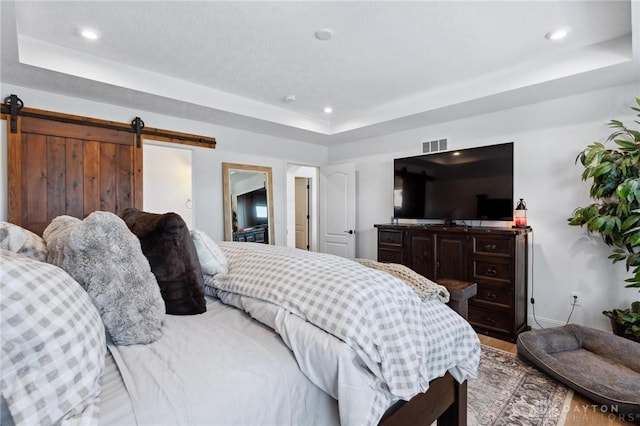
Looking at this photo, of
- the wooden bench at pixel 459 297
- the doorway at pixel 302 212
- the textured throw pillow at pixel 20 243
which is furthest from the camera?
the doorway at pixel 302 212

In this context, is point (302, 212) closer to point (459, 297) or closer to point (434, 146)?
point (434, 146)

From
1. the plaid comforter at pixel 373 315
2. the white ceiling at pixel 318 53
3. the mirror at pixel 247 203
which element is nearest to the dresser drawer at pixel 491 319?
the plaid comforter at pixel 373 315

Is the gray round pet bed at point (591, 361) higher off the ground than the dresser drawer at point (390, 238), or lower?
lower

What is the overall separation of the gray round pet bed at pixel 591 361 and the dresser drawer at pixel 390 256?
1485mm

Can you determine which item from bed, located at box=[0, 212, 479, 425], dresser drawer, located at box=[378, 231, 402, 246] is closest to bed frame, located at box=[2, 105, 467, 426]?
bed, located at box=[0, 212, 479, 425]

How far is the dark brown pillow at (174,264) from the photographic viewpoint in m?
1.30

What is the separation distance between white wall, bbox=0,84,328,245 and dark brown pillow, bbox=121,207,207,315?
7.97 ft

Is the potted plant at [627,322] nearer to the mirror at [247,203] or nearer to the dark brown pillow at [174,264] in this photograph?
the dark brown pillow at [174,264]

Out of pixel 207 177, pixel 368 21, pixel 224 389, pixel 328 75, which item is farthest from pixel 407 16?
pixel 207 177

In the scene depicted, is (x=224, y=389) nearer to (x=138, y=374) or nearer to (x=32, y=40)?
(x=138, y=374)

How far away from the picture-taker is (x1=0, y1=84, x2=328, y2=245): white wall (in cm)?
285

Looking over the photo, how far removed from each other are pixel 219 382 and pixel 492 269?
2929 mm

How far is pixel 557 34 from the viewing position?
7.59 ft

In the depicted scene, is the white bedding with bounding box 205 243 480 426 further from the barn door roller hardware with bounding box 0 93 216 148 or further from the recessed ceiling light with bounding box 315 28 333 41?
the barn door roller hardware with bounding box 0 93 216 148
